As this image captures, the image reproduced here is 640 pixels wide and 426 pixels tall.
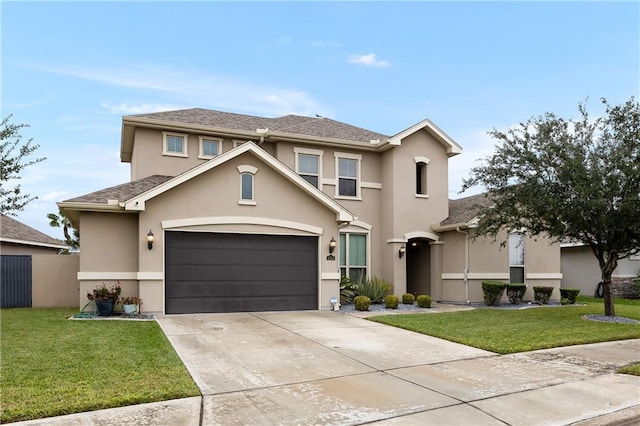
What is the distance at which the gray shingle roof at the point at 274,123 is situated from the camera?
1726cm

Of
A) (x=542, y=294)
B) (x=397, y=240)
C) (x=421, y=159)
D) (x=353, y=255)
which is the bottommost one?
(x=542, y=294)

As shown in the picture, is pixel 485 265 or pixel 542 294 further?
pixel 542 294

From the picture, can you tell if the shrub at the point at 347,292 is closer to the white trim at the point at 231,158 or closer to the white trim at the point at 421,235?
the white trim at the point at 231,158

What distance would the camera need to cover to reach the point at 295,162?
692 inches

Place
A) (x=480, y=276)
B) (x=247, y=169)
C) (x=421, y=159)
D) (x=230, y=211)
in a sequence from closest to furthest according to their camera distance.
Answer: (x=230, y=211) < (x=247, y=169) < (x=480, y=276) < (x=421, y=159)

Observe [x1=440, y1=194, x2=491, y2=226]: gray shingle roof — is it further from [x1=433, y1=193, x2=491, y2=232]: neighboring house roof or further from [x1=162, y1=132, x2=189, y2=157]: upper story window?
[x1=162, y1=132, x2=189, y2=157]: upper story window

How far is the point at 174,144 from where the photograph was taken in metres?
16.8

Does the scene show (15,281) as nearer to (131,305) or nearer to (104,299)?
(104,299)

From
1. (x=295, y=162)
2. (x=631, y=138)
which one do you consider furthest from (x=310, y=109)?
(x=631, y=138)

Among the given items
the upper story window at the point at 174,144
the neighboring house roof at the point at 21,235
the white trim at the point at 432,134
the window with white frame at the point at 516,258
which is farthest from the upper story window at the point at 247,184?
the neighboring house roof at the point at 21,235

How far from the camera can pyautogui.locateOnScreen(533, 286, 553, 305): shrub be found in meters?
18.3

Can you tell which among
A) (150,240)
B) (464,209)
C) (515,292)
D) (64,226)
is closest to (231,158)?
(150,240)

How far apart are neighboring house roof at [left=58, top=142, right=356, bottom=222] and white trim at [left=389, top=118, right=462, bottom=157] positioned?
14.4 ft

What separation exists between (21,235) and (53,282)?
7176 mm
